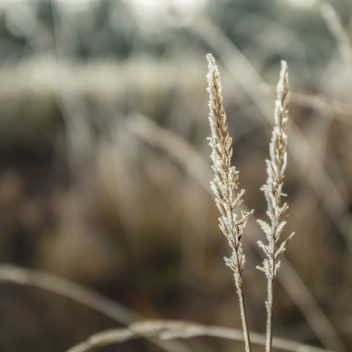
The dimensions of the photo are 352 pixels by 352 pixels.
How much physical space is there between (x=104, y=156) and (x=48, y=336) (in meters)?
0.97

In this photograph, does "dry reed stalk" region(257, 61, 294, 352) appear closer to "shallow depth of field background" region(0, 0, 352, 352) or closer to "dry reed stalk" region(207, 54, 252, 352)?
"dry reed stalk" region(207, 54, 252, 352)

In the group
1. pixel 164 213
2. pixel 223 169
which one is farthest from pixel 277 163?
pixel 164 213

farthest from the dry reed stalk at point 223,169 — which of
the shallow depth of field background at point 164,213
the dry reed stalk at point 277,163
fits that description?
the shallow depth of field background at point 164,213

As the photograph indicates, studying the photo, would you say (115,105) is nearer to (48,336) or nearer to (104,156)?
(104,156)

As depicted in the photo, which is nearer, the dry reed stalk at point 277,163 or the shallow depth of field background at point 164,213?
the dry reed stalk at point 277,163

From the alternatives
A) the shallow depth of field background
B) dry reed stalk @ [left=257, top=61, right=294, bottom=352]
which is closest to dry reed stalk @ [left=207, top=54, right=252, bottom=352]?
dry reed stalk @ [left=257, top=61, right=294, bottom=352]

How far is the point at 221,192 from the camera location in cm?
24

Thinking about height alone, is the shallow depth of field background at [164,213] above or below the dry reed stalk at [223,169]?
above

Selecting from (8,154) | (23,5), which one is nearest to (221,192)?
(23,5)

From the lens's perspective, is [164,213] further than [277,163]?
Yes

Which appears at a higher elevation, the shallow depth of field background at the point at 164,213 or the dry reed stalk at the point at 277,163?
the shallow depth of field background at the point at 164,213

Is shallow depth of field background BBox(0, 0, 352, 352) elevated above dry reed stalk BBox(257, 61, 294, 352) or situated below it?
above

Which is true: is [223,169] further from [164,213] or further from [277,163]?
[164,213]

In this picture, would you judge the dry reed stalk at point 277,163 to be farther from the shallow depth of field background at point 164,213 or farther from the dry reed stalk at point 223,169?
the shallow depth of field background at point 164,213
